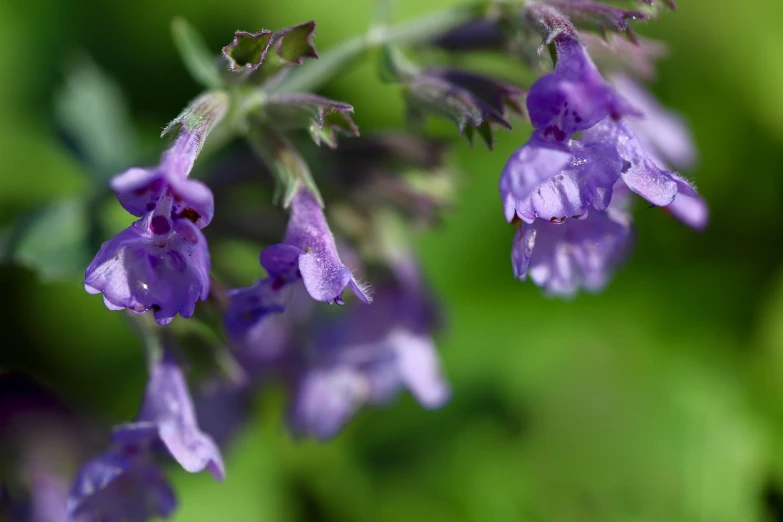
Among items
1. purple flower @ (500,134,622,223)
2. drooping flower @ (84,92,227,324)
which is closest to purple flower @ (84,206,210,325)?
drooping flower @ (84,92,227,324)

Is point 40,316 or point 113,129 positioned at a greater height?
point 113,129

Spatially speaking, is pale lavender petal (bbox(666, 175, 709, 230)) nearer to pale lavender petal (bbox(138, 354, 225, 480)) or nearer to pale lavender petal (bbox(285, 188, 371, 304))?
pale lavender petal (bbox(285, 188, 371, 304))

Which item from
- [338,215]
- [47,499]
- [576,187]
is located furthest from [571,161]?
[47,499]

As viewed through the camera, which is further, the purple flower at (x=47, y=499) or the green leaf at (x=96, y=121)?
the green leaf at (x=96, y=121)

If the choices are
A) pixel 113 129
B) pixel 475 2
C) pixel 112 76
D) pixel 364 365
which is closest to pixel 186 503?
pixel 364 365

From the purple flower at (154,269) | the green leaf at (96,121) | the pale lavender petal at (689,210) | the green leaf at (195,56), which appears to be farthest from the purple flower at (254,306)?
the green leaf at (96,121)

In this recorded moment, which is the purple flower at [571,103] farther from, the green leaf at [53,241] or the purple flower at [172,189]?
the green leaf at [53,241]

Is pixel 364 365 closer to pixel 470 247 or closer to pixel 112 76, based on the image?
pixel 470 247

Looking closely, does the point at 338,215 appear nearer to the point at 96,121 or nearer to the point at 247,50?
the point at 247,50
